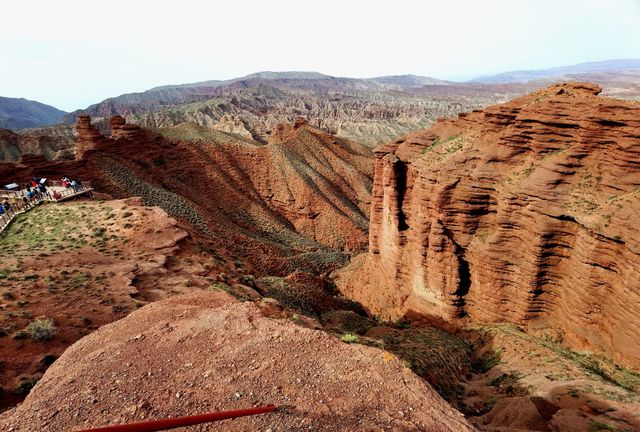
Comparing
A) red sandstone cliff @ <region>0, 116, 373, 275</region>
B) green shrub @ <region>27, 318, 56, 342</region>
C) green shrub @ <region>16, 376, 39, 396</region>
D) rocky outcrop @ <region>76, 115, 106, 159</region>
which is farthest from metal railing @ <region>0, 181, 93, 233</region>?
green shrub @ <region>16, 376, 39, 396</region>

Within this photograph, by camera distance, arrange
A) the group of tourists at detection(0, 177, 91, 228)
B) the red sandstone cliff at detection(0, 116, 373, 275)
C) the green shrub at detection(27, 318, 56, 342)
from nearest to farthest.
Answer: the green shrub at detection(27, 318, 56, 342)
the group of tourists at detection(0, 177, 91, 228)
the red sandstone cliff at detection(0, 116, 373, 275)

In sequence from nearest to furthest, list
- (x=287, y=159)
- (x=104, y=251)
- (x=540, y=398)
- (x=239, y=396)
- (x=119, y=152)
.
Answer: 1. (x=239, y=396)
2. (x=540, y=398)
3. (x=104, y=251)
4. (x=119, y=152)
5. (x=287, y=159)

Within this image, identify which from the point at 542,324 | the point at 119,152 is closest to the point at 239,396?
the point at 542,324

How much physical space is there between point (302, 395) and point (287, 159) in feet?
198

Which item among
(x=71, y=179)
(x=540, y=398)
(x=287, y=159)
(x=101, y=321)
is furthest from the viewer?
(x=287, y=159)

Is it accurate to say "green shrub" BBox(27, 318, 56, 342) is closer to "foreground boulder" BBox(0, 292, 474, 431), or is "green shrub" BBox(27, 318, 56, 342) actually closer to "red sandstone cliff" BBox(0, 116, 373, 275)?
"foreground boulder" BBox(0, 292, 474, 431)

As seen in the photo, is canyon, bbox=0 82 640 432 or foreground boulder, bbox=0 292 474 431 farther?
canyon, bbox=0 82 640 432

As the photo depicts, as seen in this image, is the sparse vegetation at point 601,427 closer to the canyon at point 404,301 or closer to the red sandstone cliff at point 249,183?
the canyon at point 404,301

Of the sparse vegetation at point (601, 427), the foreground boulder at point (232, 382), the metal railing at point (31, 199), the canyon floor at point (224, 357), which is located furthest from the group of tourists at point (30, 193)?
the sparse vegetation at point (601, 427)

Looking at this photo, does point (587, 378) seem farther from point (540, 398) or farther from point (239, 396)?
point (239, 396)

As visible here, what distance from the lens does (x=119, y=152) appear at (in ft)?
162

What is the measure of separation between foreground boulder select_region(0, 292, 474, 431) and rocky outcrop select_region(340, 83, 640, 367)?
12.2m

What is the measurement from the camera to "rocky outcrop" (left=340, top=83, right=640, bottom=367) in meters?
16.1

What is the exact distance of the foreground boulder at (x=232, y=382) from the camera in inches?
298
